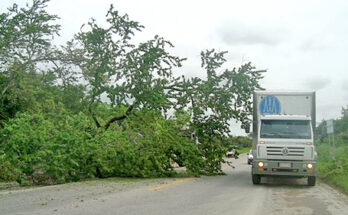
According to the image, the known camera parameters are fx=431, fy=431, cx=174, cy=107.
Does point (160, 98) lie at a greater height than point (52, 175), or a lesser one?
greater

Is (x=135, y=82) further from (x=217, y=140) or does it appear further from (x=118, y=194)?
(x=118, y=194)

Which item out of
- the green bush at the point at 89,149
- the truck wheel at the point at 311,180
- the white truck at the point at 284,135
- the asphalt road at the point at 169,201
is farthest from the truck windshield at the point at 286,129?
the green bush at the point at 89,149

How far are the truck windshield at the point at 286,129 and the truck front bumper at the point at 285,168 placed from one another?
3.48 ft

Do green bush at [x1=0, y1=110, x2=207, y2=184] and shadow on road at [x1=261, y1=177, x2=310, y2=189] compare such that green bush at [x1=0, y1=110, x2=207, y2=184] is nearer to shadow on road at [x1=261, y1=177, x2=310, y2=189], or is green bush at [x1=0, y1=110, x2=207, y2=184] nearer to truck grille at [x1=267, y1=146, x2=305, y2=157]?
shadow on road at [x1=261, y1=177, x2=310, y2=189]

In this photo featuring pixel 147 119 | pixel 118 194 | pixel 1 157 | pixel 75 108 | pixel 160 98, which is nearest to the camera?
pixel 118 194

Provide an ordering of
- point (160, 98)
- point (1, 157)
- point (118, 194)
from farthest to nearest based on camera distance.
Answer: point (160, 98)
point (1, 157)
point (118, 194)

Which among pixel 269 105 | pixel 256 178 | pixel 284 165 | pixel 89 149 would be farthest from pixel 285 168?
pixel 89 149

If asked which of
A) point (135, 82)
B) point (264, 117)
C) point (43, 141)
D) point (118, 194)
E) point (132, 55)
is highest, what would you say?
point (132, 55)

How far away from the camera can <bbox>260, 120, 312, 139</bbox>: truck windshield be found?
53.9ft

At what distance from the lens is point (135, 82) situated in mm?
18984

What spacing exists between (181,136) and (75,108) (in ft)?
24.9

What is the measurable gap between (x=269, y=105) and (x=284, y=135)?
168cm

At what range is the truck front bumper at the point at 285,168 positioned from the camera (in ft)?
51.8

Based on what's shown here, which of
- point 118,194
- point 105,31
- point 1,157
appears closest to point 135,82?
point 105,31
